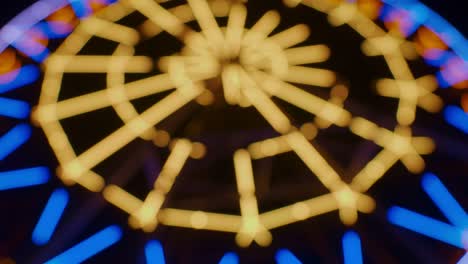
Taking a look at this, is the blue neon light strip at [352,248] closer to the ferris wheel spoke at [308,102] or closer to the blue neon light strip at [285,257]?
the blue neon light strip at [285,257]

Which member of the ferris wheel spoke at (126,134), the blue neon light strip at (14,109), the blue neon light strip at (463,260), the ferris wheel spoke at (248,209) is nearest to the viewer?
the blue neon light strip at (463,260)

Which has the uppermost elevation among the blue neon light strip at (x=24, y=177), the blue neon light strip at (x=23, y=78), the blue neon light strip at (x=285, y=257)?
the blue neon light strip at (x=23, y=78)

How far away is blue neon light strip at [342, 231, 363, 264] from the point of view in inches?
90.9

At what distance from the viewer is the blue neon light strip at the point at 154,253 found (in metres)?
2.32

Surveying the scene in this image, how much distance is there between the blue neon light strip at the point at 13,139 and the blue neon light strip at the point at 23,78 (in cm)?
18

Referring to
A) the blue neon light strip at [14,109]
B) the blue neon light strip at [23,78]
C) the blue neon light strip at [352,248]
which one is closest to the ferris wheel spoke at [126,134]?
the blue neon light strip at [14,109]

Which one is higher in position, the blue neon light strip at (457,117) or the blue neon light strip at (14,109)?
the blue neon light strip at (14,109)

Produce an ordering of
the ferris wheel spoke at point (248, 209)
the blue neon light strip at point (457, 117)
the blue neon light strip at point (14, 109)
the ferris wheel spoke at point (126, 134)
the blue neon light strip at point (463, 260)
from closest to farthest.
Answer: the blue neon light strip at point (463, 260) < the ferris wheel spoke at point (248, 209) < the ferris wheel spoke at point (126, 134) < the blue neon light strip at point (14, 109) < the blue neon light strip at point (457, 117)

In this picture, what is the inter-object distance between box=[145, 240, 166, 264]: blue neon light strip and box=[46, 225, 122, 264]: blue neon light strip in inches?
4.5

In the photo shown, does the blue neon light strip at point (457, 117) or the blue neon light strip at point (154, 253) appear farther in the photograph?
the blue neon light strip at point (457, 117)

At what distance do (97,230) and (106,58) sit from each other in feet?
2.37

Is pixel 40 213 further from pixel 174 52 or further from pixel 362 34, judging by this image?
pixel 362 34

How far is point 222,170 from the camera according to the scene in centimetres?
256

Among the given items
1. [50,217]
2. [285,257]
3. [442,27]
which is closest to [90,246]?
[50,217]
